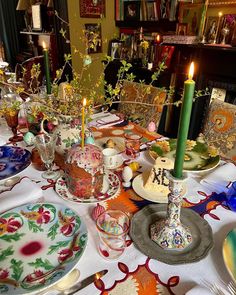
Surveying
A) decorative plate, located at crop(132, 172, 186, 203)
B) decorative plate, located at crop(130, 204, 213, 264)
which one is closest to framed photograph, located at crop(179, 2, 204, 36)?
decorative plate, located at crop(132, 172, 186, 203)

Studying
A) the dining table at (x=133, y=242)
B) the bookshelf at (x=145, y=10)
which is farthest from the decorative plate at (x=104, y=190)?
the bookshelf at (x=145, y=10)

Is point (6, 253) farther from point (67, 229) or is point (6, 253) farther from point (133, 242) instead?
point (133, 242)

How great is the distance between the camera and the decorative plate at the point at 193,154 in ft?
3.30

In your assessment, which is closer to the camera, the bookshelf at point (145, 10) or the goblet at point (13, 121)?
the goblet at point (13, 121)

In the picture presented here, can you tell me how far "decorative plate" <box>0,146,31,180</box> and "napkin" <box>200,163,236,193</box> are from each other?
66 cm

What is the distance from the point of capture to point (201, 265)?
603 millimetres

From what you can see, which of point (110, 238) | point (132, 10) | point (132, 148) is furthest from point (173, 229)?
point (132, 10)

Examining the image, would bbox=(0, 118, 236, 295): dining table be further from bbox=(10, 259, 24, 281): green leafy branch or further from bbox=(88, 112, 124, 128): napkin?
bbox=(88, 112, 124, 128): napkin

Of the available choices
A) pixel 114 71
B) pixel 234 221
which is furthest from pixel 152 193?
pixel 114 71

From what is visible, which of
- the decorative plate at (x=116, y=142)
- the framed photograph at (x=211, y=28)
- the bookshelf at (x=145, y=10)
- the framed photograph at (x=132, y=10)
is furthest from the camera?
the framed photograph at (x=132, y=10)

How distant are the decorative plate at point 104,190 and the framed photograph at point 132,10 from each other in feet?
8.39

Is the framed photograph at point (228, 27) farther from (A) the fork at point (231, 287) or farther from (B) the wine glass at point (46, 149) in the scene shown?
(A) the fork at point (231, 287)

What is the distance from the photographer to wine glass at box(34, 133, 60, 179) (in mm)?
938

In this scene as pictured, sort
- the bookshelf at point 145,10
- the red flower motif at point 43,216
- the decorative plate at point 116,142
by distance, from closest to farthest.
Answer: the red flower motif at point 43,216
the decorative plate at point 116,142
the bookshelf at point 145,10
